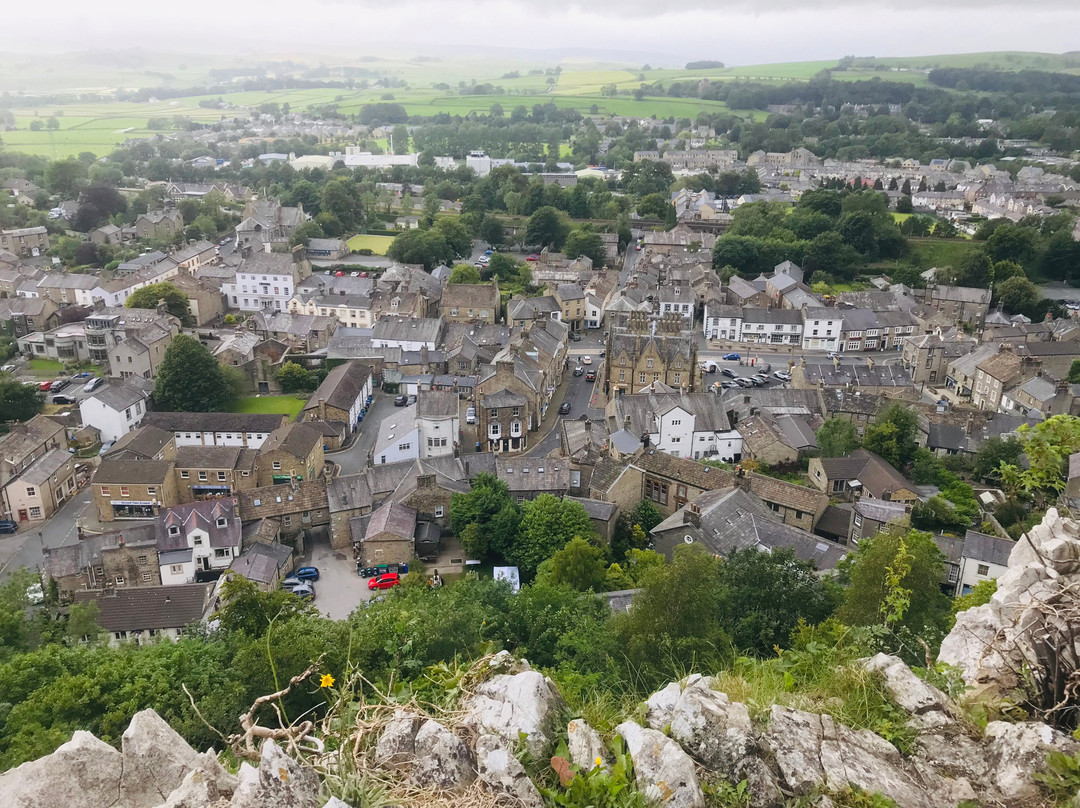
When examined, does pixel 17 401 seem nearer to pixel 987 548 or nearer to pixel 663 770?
pixel 663 770

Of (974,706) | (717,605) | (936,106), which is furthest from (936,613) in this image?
(936,106)

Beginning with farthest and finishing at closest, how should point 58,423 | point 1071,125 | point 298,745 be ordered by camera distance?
point 1071,125, point 58,423, point 298,745

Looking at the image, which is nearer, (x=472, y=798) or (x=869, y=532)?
(x=472, y=798)

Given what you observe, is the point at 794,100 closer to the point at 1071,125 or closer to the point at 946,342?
the point at 1071,125

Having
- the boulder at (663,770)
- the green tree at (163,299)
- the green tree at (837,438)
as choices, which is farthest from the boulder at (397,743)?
the green tree at (163,299)

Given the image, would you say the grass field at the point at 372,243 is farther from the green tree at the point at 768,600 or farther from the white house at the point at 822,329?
the green tree at the point at 768,600

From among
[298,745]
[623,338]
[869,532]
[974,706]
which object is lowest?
[869,532]

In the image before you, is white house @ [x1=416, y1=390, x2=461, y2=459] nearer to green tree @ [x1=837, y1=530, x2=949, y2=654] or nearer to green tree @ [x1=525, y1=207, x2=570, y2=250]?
green tree @ [x1=837, y1=530, x2=949, y2=654]

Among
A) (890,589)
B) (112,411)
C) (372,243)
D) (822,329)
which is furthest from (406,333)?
(890,589)
